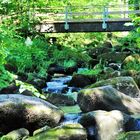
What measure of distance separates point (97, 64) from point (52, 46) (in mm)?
3256

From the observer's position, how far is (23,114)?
849 cm

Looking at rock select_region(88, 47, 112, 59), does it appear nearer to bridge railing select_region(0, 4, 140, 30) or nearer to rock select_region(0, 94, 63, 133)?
bridge railing select_region(0, 4, 140, 30)

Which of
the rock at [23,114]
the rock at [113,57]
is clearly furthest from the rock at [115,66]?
the rock at [23,114]

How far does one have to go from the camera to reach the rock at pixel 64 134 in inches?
277

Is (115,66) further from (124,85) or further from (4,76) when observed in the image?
(4,76)

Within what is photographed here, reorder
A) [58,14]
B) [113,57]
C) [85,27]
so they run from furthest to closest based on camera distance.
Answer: [58,14], [85,27], [113,57]

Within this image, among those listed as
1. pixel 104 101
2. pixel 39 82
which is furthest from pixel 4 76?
pixel 39 82

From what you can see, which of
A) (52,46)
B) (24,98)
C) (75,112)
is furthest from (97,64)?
(24,98)

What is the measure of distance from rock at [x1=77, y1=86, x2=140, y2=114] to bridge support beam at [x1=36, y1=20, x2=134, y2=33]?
10586 mm

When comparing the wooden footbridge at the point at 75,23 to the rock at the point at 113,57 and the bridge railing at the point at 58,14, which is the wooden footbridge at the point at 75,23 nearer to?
the bridge railing at the point at 58,14

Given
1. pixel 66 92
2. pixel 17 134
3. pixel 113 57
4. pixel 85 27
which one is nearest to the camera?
pixel 17 134

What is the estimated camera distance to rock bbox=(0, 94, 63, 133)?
27.6 ft

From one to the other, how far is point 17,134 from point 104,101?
2403 millimetres

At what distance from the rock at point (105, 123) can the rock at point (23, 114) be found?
0.88 m
